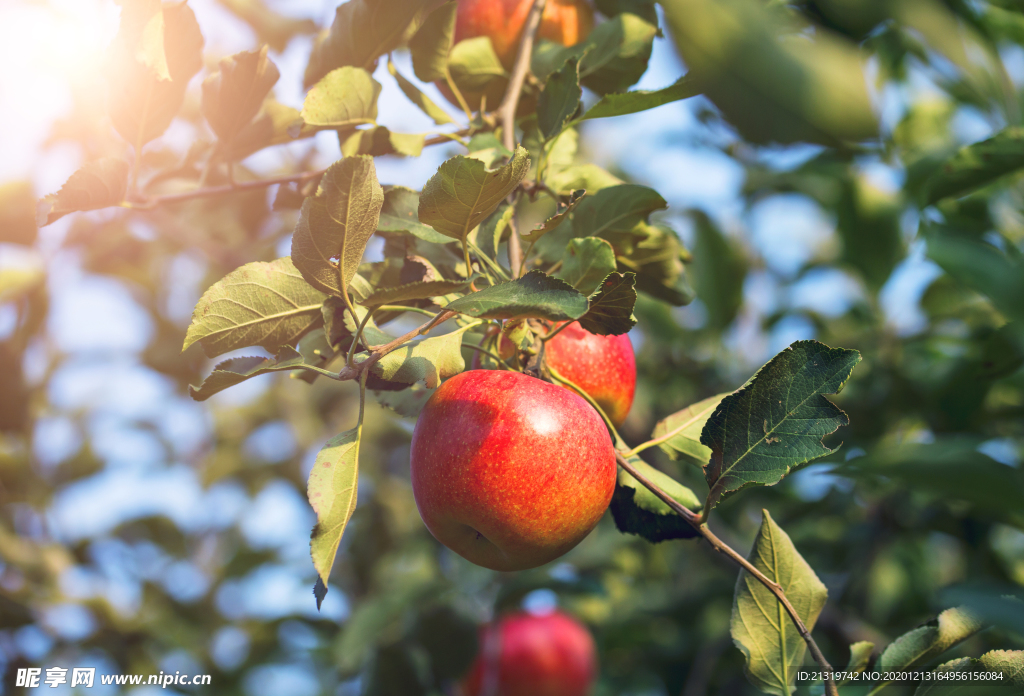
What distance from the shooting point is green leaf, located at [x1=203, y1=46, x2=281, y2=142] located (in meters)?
0.92

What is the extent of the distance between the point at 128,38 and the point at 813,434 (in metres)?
0.99

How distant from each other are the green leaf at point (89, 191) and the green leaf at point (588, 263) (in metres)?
0.62

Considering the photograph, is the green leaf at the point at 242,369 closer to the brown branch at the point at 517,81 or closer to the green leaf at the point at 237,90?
the brown branch at the point at 517,81

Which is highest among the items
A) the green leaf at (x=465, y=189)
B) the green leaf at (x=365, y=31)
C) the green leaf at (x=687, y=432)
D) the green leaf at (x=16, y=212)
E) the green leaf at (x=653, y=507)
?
the green leaf at (x=365, y=31)

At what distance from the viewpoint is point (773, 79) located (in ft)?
0.60

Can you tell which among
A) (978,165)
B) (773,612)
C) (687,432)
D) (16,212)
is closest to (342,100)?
(687,432)

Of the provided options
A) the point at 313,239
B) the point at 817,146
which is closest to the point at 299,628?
the point at 313,239

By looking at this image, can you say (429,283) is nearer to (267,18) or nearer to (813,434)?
(813,434)

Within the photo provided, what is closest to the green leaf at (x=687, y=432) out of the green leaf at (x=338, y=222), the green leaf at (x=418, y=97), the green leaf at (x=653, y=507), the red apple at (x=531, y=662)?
the green leaf at (x=653, y=507)

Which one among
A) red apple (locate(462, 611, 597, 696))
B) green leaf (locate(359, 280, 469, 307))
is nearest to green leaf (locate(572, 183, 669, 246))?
green leaf (locate(359, 280, 469, 307))

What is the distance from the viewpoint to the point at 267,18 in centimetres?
201

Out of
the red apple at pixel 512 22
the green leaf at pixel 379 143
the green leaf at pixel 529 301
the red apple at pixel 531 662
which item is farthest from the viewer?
the red apple at pixel 531 662

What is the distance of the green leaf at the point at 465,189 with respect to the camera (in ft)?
2.03

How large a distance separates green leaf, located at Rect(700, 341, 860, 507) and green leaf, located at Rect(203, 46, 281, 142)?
2.49ft
